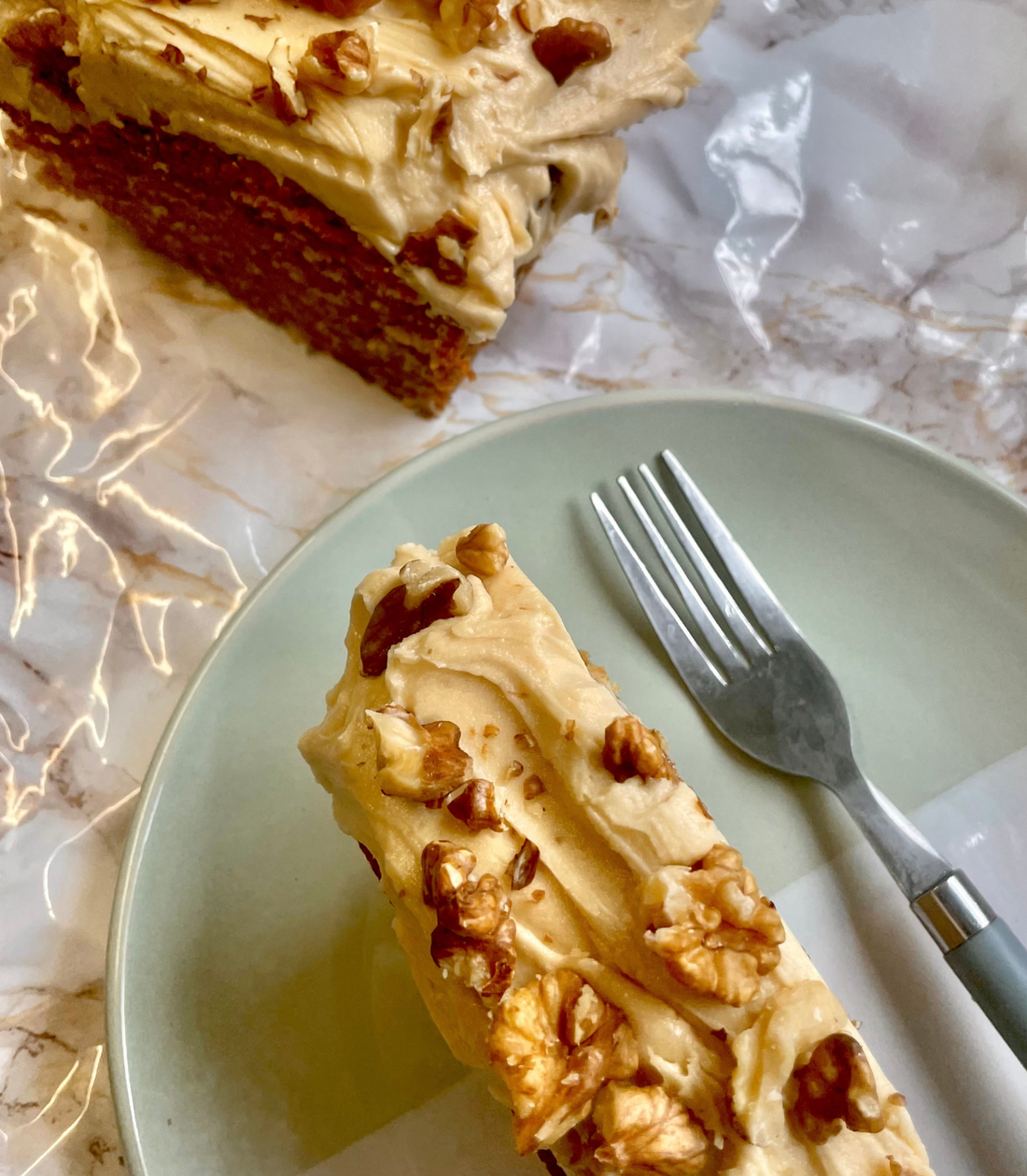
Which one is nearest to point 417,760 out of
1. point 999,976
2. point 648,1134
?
point 648,1134

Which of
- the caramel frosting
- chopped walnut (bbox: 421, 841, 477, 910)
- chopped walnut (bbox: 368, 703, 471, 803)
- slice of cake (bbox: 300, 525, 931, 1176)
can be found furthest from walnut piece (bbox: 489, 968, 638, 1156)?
the caramel frosting

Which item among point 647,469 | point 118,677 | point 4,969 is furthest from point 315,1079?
point 647,469

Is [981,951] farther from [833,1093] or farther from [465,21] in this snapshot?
[465,21]

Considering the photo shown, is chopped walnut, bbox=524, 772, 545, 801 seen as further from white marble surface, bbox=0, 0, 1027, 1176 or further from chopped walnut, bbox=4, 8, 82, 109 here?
chopped walnut, bbox=4, 8, 82, 109

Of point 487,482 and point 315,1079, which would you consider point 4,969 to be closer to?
point 315,1079

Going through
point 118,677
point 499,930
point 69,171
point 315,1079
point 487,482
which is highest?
point 69,171

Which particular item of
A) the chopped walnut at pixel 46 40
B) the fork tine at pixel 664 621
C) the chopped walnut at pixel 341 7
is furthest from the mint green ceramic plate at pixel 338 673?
the chopped walnut at pixel 46 40

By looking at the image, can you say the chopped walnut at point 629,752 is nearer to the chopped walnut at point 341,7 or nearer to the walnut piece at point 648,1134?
the walnut piece at point 648,1134
